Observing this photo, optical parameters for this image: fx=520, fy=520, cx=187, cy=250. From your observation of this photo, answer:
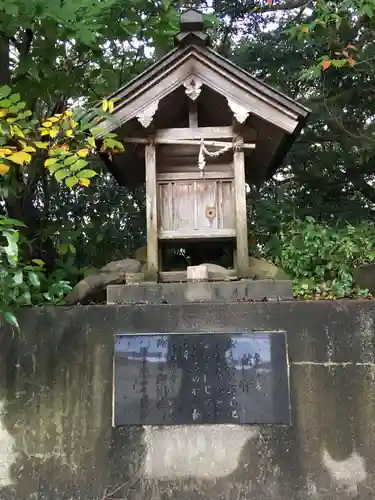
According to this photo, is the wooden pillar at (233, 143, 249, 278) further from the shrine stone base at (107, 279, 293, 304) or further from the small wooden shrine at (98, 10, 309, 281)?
the shrine stone base at (107, 279, 293, 304)

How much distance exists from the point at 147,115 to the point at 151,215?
1.14 metres

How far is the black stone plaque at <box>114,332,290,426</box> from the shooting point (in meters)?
5.15

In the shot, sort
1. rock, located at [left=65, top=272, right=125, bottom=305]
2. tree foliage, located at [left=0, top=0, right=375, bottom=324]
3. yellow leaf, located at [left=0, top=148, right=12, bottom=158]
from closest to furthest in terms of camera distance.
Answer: yellow leaf, located at [left=0, top=148, right=12, bottom=158], tree foliage, located at [left=0, top=0, right=375, bottom=324], rock, located at [left=65, top=272, right=125, bottom=305]

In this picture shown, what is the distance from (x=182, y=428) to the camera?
17.0ft

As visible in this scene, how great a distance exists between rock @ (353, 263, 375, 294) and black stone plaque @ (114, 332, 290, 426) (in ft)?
4.72

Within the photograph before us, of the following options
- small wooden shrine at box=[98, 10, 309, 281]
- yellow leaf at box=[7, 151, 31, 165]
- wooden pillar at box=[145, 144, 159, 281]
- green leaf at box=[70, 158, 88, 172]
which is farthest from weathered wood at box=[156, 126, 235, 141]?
yellow leaf at box=[7, 151, 31, 165]

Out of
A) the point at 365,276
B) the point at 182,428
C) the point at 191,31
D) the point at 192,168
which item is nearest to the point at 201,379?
the point at 182,428

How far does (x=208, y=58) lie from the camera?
230 inches

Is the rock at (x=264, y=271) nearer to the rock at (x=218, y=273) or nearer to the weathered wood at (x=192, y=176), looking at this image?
the rock at (x=218, y=273)

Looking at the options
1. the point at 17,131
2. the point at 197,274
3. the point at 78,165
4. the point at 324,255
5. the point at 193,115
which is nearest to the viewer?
the point at 78,165

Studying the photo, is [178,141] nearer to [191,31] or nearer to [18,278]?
[191,31]

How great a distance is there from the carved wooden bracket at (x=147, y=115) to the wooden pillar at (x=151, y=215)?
0.36 m

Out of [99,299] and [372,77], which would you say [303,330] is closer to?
[99,299]

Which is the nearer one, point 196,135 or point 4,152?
point 4,152
